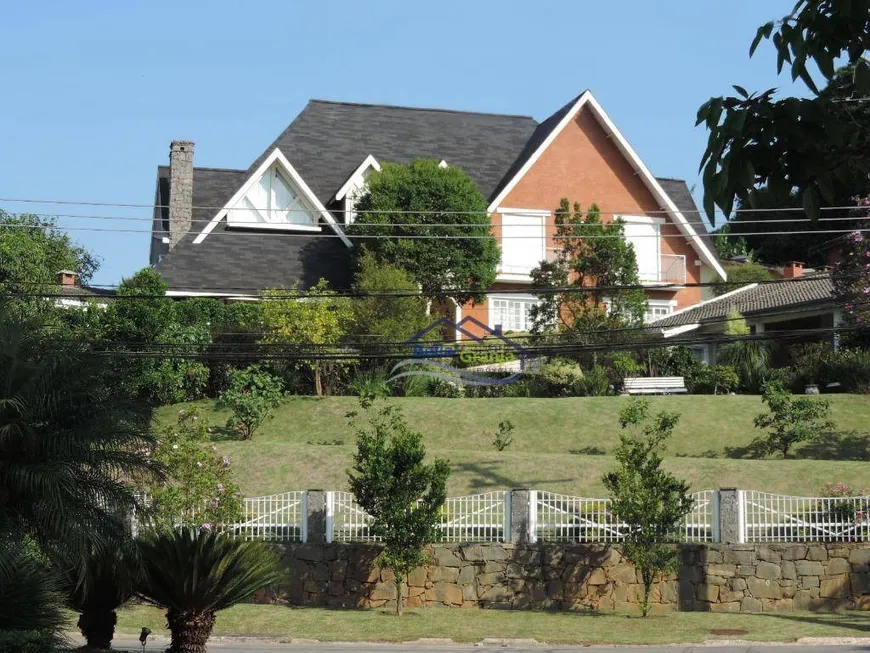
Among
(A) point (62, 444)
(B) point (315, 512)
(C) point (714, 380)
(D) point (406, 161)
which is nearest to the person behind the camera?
(A) point (62, 444)

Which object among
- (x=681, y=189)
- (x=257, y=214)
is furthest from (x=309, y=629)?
(x=681, y=189)

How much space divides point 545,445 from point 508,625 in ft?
32.7

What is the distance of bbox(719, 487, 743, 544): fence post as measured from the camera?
2175cm

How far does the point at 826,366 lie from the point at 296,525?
18.5 meters

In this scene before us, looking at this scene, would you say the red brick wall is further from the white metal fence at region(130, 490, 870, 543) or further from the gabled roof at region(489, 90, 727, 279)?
the white metal fence at region(130, 490, 870, 543)

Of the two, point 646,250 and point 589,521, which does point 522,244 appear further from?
point 589,521

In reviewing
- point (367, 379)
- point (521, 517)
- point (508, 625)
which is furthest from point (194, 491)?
point (367, 379)

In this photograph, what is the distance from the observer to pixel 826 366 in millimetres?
34312

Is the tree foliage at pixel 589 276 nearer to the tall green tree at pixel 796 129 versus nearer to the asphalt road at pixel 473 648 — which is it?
the asphalt road at pixel 473 648

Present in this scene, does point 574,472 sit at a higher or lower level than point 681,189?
lower

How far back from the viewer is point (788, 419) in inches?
1119

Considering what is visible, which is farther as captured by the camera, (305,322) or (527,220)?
(527,220)

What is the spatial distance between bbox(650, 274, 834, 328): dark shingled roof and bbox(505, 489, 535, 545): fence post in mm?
18524

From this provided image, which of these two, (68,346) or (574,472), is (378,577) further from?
(68,346)
